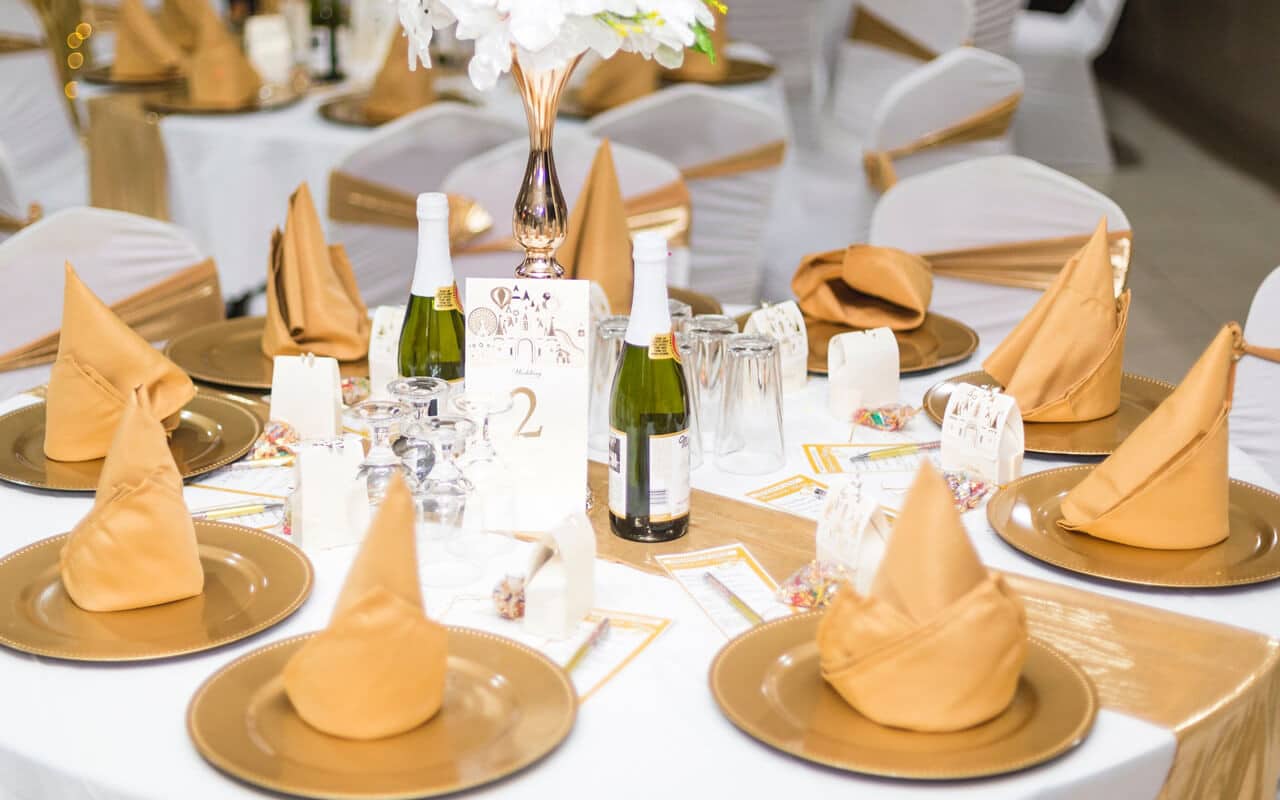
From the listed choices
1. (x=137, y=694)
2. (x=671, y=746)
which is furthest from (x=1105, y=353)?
(x=137, y=694)

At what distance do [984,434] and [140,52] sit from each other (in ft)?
11.1

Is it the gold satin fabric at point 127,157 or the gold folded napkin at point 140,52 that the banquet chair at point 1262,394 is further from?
the gold folded napkin at point 140,52

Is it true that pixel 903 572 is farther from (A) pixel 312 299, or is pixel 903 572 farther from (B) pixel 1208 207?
(B) pixel 1208 207

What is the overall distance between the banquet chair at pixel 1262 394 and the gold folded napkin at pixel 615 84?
2.15 metres

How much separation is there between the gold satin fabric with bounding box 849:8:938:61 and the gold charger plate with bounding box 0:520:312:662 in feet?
14.0

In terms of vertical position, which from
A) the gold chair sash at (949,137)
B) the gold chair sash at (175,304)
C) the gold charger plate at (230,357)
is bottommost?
the gold chair sash at (949,137)

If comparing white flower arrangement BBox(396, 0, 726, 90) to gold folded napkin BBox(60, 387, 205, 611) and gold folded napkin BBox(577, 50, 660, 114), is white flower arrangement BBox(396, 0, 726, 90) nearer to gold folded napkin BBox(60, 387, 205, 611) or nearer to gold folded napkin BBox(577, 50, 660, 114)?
gold folded napkin BBox(60, 387, 205, 611)

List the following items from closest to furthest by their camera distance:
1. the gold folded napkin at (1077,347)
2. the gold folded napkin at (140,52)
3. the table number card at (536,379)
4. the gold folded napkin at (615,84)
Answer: the table number card at (536,379)
the gold folded napkin at (1077,347)
the gold folded napkin at (615,84)
the gold folded napkin at (140,52)

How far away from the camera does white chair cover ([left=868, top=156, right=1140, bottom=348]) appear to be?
2996mm

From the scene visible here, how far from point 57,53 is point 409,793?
5.27 m

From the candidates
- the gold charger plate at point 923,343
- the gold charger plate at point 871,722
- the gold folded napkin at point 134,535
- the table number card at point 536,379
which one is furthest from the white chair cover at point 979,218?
the gold folded napkin at point 134,535

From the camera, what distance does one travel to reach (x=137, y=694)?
1.35 m

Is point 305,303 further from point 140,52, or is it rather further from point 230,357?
point 140,52

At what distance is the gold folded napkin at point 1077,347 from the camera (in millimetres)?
2072
